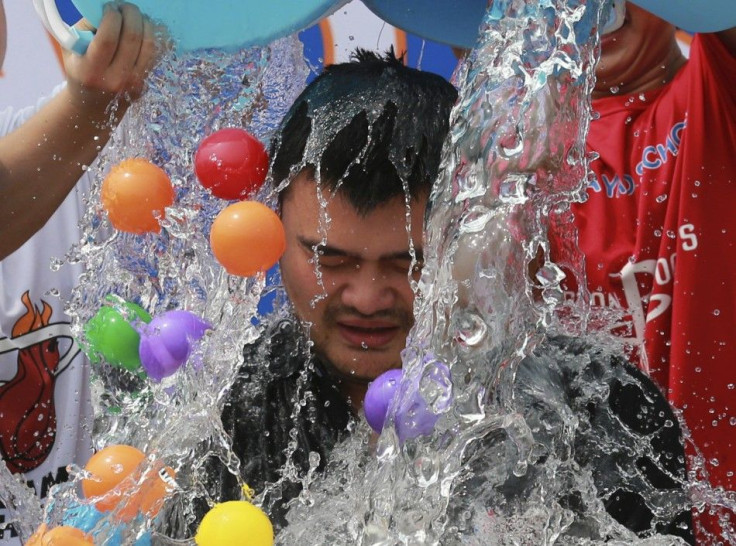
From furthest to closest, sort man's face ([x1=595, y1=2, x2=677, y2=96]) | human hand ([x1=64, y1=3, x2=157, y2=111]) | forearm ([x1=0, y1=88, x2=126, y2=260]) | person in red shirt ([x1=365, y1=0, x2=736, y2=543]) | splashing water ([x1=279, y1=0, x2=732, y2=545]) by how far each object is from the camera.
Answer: man's face ([x1=595, y1=2, x2=677, y2=96]) → person in red shirt ([x1=365, y1=0, x2=736, y2=543]) → forearm ([x1=0, y1=88, x2=126, y2=260]) → human hand ([x1=64, y1=3, x2=157, y2=111]) → splashing water ([x1=279, y1=0, x2=732, y2=545])

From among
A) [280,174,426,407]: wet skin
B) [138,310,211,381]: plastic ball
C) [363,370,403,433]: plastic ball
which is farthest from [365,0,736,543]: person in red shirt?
[138,310,211,381]: plastic ball

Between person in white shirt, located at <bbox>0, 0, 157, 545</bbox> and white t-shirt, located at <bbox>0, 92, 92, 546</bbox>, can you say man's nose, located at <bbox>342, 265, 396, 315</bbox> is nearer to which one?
person in white shirt, located at <bbox>0, 0, 157, 545</bbox>

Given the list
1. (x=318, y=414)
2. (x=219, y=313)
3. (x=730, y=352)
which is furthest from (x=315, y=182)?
(x=730, y=352)

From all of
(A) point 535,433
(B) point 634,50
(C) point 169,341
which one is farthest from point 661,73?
(C) point 169,341

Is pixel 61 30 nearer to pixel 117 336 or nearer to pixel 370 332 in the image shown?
Answer: pixel 117 336

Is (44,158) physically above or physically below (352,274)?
above

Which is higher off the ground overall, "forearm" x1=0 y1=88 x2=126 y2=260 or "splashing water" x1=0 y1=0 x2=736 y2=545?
"forearm" x1=0 y1=88 x2=126 y2=260

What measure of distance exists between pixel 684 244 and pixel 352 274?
1.86 feet

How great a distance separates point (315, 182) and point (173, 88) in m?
0.22

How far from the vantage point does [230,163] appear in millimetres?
1175

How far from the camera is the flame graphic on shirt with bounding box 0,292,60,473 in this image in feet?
5.73

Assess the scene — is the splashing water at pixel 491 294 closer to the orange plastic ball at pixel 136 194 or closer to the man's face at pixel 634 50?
the orange plastic ball at pixel 136 194

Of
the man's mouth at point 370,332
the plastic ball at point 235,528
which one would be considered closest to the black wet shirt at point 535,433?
the man's mouth at point 370,332

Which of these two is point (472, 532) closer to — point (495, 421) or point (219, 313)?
point (495, 421)
